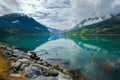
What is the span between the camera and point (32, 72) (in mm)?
11562

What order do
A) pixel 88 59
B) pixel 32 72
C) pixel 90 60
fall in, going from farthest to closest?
1. pixel 88 59
2. pixel 90 60
3. pixel 32 72

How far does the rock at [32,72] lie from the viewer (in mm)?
11270

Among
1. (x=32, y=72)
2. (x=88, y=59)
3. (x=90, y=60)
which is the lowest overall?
(x=88, y=59)

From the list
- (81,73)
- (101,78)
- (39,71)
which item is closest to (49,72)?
(39,71)

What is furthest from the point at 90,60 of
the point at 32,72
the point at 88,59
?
the point at 32,72

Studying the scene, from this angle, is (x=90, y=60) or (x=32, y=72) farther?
(x=90, y=60)

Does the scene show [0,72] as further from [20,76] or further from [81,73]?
[81,73]

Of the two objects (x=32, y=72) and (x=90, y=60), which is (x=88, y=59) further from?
(x=32, y=72)

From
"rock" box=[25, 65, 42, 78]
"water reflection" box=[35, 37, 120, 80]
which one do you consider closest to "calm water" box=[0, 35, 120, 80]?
"water reflection" box=[35, 37, 120, 80]

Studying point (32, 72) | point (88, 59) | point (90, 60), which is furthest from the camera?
point (88, 59)

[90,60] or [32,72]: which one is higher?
[32,72]

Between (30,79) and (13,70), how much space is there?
5.88 feet

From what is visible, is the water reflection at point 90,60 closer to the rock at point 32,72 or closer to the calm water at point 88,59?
the calm water at point 88,59

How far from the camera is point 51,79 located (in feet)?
35.4
